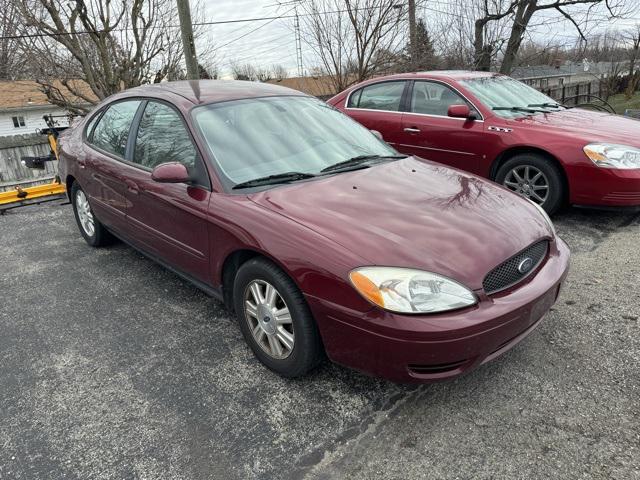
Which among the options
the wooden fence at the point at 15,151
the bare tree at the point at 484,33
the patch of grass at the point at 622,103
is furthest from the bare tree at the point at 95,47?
the patch of grass at the point at 622,103

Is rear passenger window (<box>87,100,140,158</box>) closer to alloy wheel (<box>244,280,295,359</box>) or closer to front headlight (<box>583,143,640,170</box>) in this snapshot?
alloy wheel (<box>244,280,295,359</box>)

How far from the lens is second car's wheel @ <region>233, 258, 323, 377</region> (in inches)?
93.7

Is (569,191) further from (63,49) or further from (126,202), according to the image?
(63,49)

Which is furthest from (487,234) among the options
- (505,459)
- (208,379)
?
(208,379)

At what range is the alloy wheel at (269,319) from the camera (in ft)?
8.20

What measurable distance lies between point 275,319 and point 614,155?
143 inches

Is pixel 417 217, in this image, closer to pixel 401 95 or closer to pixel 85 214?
pixel 85 214

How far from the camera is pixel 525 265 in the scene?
241 cm

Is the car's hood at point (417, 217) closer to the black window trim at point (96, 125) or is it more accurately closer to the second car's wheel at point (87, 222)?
the black window trim at point (96, 125)

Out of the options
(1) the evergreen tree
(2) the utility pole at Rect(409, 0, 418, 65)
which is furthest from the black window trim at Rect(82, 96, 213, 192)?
(1) the evergreen tree

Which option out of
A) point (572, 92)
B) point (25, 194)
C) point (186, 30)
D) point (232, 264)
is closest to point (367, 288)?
point (232, 264)

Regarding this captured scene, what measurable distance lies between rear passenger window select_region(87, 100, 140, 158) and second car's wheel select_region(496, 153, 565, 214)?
360cm

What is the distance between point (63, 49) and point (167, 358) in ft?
45.0

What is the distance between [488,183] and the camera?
124 inches
